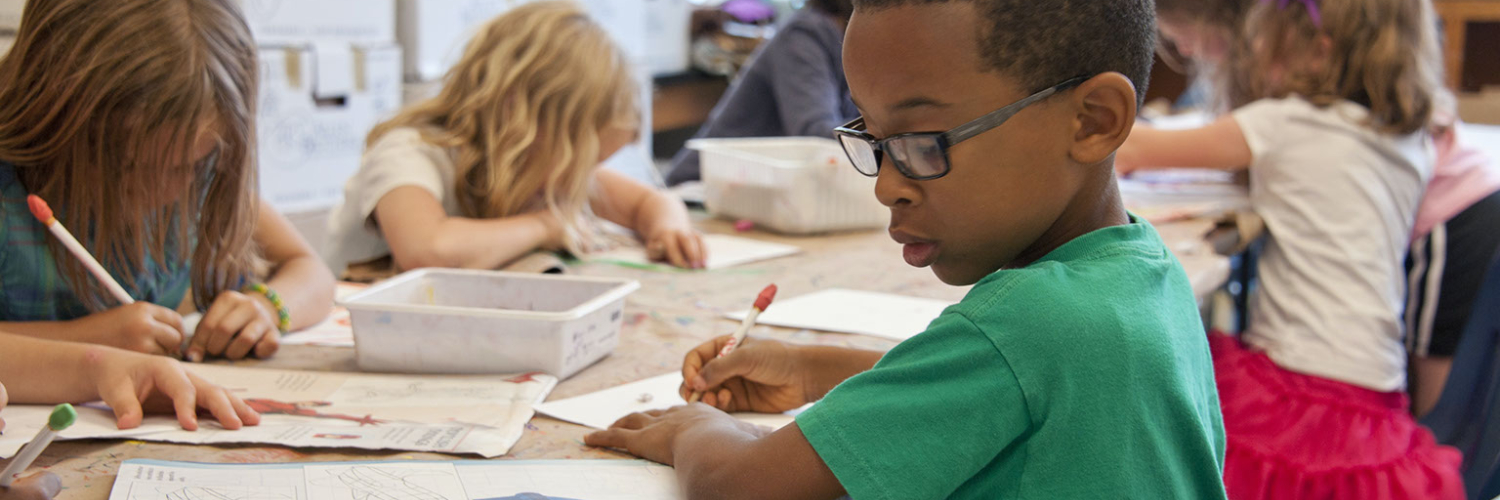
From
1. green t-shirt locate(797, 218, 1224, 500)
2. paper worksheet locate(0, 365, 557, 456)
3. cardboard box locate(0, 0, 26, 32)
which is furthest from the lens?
cardboard box locate(0, 0, 26, 32)

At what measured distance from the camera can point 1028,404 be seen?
0.65 m

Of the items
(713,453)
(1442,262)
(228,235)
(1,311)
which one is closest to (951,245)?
(713,453)

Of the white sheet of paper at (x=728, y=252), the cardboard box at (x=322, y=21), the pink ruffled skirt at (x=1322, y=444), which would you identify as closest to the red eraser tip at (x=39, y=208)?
the white sheet of paper at (x=728, y=252)

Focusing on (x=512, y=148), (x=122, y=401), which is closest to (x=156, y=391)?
(x=122, y=401)

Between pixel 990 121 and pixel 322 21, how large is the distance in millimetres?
2330

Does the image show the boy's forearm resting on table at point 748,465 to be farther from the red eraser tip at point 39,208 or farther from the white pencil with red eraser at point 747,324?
the red eraser tip at point 39,208

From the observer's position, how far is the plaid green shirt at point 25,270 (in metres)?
1.08

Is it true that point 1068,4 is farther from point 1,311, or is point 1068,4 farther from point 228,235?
point 1,311

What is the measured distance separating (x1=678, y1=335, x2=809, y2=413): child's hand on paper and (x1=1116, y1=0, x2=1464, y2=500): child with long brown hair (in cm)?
92

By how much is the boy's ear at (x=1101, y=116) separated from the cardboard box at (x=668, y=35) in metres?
3.51

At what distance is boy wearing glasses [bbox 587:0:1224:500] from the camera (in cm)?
65

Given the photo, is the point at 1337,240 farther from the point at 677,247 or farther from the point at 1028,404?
the point at 1028,404

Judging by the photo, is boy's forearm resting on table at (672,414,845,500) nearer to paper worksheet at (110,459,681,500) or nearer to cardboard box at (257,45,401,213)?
paper worksheet at (110,459,681,500)

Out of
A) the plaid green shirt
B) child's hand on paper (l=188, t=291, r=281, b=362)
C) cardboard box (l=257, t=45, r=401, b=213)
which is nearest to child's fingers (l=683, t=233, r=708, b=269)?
child's hand on paper (l=188, t=291, r=281, b=362)
